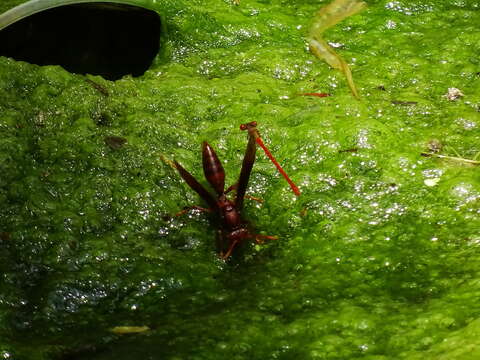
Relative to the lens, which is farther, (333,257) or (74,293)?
(333,257)

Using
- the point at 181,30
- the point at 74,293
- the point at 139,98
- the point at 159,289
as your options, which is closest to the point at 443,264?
the point at 159,289

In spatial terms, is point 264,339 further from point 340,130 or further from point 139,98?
point 139,98

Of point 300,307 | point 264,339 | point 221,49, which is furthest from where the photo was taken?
point 221,49

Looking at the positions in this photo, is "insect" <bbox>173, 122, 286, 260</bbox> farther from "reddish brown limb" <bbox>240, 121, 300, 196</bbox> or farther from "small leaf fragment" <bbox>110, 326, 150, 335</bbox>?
"small leaf fragment" <bbox>110, 326, 150, 335</bbox>

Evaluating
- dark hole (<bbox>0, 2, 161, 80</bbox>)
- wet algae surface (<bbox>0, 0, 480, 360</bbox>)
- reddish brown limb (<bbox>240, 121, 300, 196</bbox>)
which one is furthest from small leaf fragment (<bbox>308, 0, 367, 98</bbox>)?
dark hole (<bbox>0, 2, 161, 80</bbox>)

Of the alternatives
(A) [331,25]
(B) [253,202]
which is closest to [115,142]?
(B) [253,202]

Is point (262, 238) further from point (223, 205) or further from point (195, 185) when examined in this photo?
point (195, 185)
